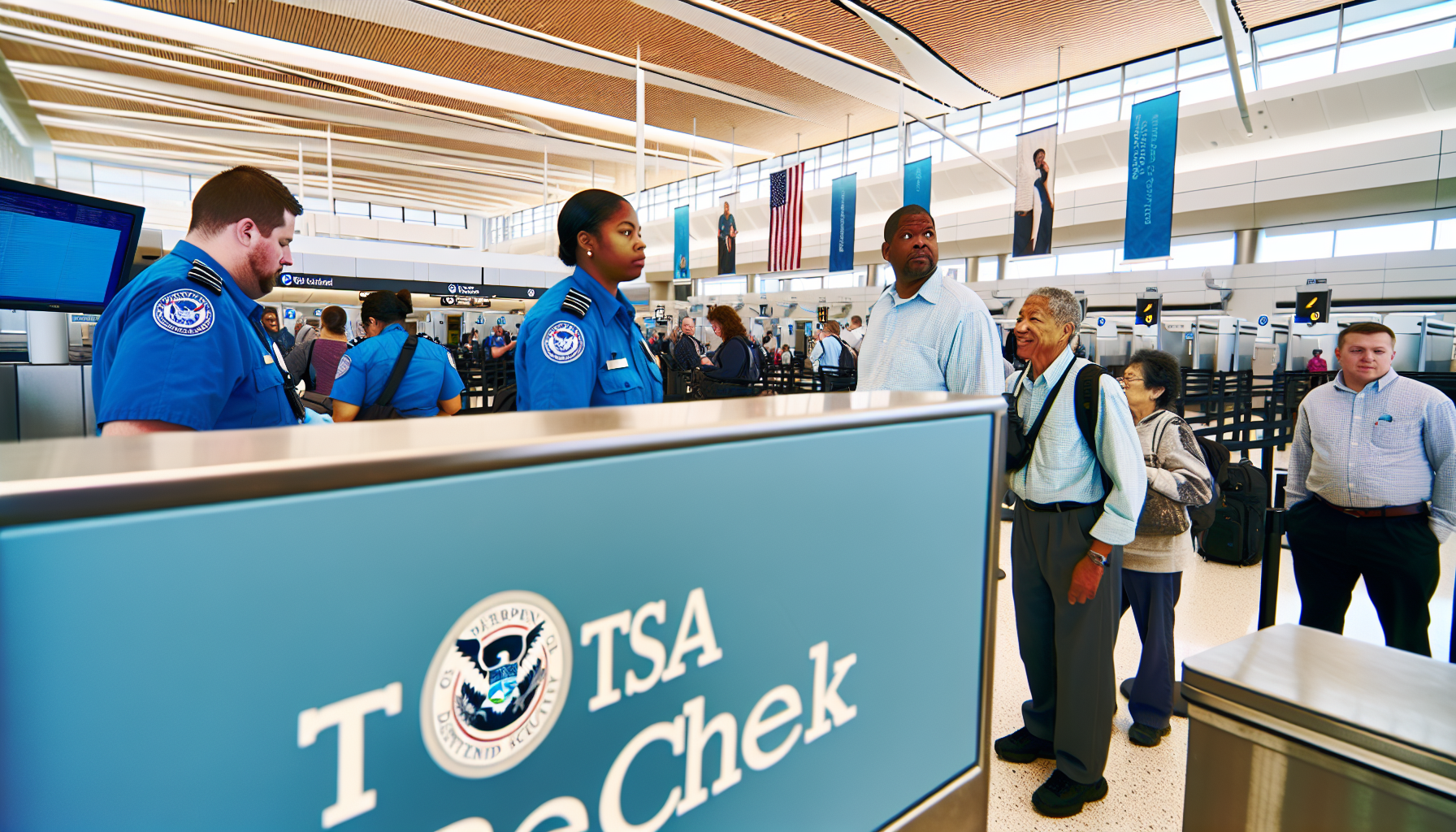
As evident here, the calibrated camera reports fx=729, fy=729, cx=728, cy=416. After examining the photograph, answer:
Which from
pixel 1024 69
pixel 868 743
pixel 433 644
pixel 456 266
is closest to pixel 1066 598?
pixel 868 743

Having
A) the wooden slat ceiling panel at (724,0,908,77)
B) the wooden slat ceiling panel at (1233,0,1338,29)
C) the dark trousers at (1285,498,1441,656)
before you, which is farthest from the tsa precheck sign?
the wooden slat ceiling panel at (1233,0,1338,29)

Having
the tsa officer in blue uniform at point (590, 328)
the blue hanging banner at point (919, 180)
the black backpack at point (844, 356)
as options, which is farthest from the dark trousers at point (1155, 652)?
the blue hanging banner at point (919, 180)

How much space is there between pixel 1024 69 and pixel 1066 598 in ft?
56.7

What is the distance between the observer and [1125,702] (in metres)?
3.02

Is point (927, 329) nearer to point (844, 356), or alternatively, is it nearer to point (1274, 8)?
point (844, 356)

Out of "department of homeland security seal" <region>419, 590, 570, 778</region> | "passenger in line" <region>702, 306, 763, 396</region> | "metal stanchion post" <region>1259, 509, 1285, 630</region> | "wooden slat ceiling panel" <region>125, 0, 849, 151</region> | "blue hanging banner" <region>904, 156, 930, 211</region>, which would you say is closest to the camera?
"department of homeland security seal" <region>419, 590, 570, 778</region>

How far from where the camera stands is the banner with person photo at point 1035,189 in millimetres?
12523

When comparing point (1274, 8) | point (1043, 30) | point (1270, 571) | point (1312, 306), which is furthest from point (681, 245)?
point (1270, 571)

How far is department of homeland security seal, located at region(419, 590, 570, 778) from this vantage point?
0.53 metres

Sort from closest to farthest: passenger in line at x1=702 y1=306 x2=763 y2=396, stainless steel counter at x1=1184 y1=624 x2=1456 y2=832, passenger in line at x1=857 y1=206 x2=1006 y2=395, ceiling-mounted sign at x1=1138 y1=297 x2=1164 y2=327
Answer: stainless steel counter at x1=1184 y1=624 x2=1456 y2=832, passenger in line at x1=857 y1=206 x2=1006 y2=395, passenger in line at x1=702 y1=306 x2=763 y2=396, ceiling-mounted sign at x1=1138 y1=297 x2=1164 y2=327

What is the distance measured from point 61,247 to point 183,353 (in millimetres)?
1748

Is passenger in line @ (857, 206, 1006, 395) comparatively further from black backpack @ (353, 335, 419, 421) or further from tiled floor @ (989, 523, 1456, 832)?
black backpack @ (353, 335, 419, 421)

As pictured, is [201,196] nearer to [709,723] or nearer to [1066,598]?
[709,723]

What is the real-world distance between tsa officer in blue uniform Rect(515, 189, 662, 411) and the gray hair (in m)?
1.30
